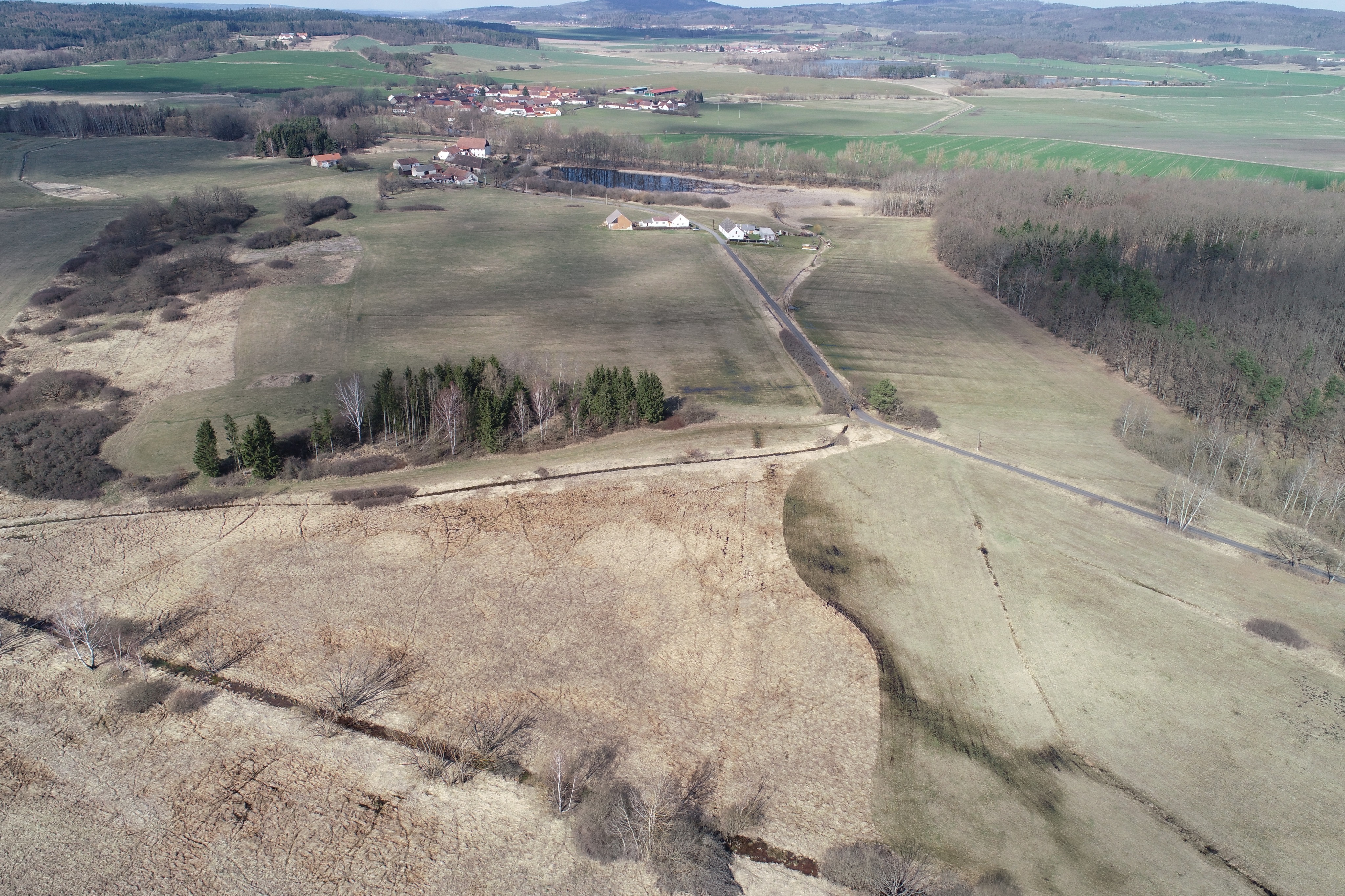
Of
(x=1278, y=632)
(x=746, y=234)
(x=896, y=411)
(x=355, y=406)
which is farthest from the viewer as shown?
(x=746, y=234)

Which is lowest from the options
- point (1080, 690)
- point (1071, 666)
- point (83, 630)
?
point (1080, 690)

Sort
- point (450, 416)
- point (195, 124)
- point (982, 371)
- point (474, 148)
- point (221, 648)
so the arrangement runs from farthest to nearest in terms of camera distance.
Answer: point (195, 124), point (474, 148), point (982, 371), point (450, 416), point (221, 648)

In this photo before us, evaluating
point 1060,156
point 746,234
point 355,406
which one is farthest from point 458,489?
point 1060,156

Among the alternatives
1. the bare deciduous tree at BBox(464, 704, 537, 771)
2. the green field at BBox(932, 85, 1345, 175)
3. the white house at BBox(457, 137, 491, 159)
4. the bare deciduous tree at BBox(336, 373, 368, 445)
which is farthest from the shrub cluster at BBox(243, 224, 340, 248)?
the green field at BBox(932, 85, 1345, 175)

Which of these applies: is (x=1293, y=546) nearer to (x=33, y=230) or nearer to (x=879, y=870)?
(x=879, y=870)

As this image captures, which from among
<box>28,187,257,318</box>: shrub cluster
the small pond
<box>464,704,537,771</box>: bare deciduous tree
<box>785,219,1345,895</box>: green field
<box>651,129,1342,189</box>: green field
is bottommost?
<box>464,704,537,771</box>: bare deciduous tree

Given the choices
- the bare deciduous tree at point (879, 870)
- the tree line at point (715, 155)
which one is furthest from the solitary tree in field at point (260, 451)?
the tree line at point (715, 155)

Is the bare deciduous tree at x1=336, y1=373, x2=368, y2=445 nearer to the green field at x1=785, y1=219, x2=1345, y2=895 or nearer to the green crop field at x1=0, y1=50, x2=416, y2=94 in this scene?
the green field at x1=785, y1=219, x2=1345, y2=895
